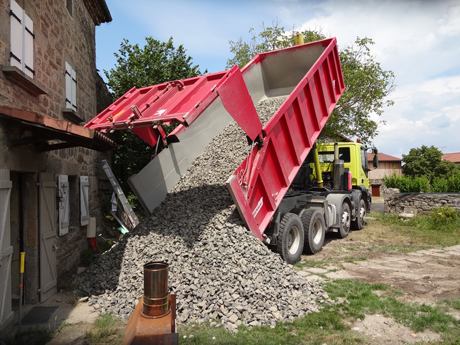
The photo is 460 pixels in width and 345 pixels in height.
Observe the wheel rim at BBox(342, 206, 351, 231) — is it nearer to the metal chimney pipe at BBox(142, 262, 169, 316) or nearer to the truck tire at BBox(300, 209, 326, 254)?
the truck tire at BBox(300, 209, 326, 254)

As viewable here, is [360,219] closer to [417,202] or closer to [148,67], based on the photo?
[417,202]

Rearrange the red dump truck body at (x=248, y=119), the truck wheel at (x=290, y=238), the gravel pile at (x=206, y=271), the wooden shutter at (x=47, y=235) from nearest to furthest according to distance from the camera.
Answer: the gravel pile at (x=206, y=271)
the red dump truck body at (x=248, y=119)
the wooden shutter at (x=47, y=235)
the truck wheel at (x=290, y=238)

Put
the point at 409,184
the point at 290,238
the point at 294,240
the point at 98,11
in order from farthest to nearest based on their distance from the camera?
the point at 409,184 < the point at 98,11 < the point at 294,240 < the point at 290,238

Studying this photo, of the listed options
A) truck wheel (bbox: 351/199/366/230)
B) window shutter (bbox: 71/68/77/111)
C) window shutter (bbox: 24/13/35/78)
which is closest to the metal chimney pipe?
window shutter (bbox: 24/13/35/78)

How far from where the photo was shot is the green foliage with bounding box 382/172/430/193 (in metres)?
15.2

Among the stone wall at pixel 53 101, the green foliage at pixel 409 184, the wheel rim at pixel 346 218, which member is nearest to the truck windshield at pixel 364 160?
the wheel rim at pixel 346 218

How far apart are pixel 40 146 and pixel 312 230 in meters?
5.31

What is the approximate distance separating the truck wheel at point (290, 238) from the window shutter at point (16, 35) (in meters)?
4.73

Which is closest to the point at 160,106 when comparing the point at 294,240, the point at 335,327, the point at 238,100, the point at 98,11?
the point at 238,100

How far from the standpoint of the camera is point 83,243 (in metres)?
7.25

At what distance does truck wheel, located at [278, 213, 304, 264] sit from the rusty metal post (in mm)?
3914

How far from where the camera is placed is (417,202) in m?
A: 13.1

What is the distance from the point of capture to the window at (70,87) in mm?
6500

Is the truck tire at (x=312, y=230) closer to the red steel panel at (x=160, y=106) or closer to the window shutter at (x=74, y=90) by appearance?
the red steel panel at (x=160, y=106)
